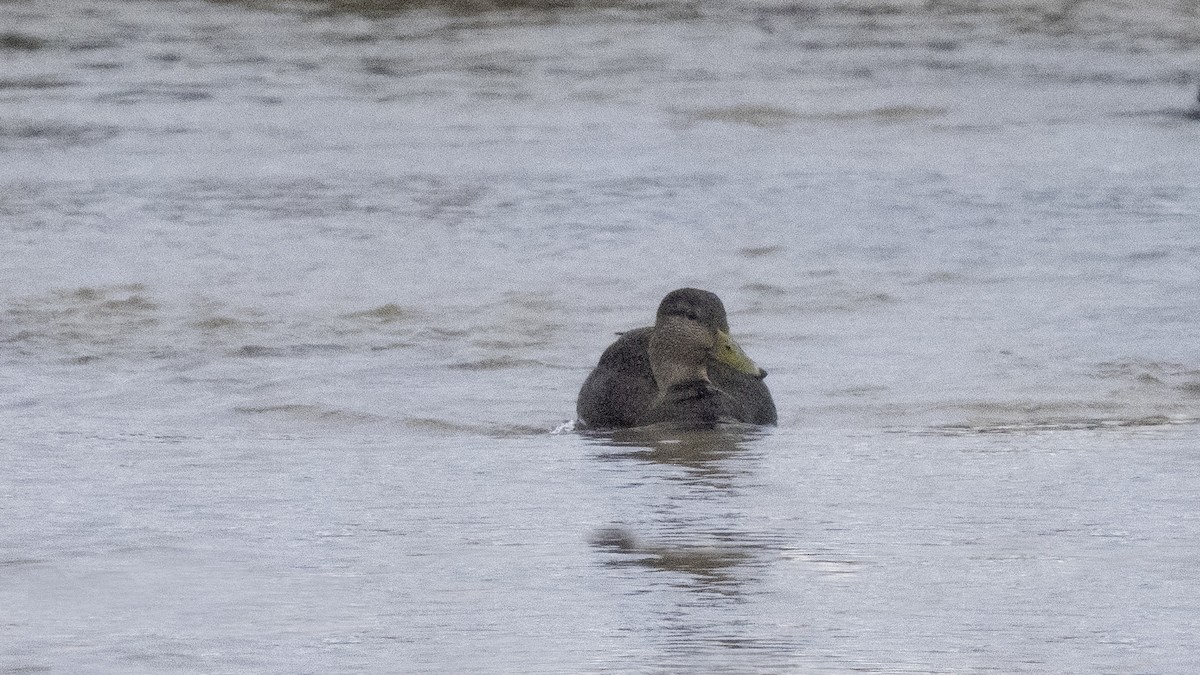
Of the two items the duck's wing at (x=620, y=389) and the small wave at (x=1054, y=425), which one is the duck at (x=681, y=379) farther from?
the small wave at (x=1054, y=425)

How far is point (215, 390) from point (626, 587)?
454cm

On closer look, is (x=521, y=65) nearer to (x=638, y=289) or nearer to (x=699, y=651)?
(x=638, y=289)

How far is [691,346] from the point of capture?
355 inches

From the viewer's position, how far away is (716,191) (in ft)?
54.3

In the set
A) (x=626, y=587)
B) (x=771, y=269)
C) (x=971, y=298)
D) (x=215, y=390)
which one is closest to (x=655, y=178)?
(x=771, y=269)

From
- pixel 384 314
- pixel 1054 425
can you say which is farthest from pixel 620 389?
pixel 384 314

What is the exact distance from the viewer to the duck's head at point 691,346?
353 inches

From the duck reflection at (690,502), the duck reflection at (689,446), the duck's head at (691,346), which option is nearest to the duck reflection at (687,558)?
the duck reflection at (690,502)

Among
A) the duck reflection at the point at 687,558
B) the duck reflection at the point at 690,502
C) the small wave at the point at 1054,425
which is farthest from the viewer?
the small wave at the point at 1054,425

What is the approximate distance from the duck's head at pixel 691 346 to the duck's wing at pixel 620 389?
75 millimetres

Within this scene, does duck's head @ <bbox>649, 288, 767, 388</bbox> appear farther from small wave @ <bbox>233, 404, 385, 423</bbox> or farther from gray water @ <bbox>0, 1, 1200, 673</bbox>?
small wave @ <bbox>233, 404, 385, 423</bbox>

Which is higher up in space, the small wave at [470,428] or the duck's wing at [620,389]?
the duck's wing at [620,389]

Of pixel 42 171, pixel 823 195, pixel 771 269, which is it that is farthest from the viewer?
pixel 42 171

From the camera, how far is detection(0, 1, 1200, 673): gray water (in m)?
5.24
